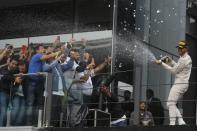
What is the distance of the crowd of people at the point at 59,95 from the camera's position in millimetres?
13727

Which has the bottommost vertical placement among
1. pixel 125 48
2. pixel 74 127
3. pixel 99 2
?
pixel 74 127

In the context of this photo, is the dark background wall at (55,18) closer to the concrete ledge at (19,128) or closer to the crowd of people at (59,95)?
the crowd of people at (59,95)

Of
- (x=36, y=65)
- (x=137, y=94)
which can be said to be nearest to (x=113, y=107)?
(x=137, y=94)

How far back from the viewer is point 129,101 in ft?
45.2

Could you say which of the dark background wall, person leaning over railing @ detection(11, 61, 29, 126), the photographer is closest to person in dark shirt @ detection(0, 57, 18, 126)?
person leaning over railing @ detection(11, 61, 29, 126)

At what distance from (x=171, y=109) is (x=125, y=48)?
600 cm

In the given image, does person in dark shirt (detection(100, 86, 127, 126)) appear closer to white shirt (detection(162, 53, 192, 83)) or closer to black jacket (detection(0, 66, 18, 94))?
white shirt (detection(162, 53, 192, 83))

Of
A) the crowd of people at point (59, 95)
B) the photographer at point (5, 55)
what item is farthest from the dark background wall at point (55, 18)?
the crowd of people at point (59, 95)

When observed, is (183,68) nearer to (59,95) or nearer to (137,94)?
(137,94)

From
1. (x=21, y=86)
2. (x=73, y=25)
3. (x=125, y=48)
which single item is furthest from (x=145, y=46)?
(x=21, y=86)

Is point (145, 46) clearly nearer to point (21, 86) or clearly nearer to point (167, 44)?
point (167, 44)

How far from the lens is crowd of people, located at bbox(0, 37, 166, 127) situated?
13.7 meters

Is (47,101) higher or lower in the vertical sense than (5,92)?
lower

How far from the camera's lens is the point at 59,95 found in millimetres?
13969
